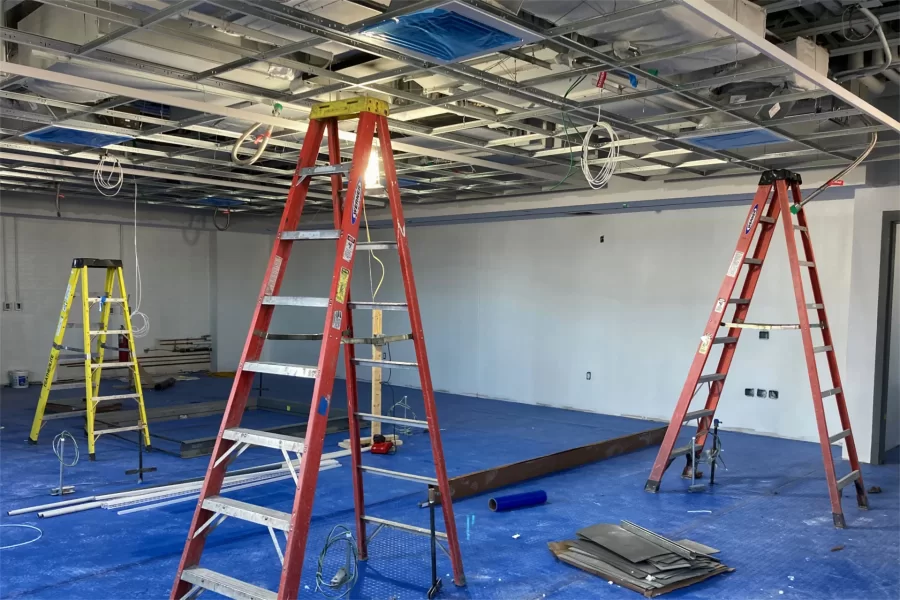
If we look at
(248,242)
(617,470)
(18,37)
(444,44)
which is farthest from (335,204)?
(248,242)

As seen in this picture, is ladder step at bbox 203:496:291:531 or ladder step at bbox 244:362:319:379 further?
ladder step at bbox 244:362:319:379

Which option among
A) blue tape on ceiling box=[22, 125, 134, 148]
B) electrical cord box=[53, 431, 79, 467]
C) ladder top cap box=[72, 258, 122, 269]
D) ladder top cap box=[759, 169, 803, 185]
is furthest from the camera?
ladder top cap box=[72, 258, 122, 269]

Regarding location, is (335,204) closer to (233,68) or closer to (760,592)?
(233,68)

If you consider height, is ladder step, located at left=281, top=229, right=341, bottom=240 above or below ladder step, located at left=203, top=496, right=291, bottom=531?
above

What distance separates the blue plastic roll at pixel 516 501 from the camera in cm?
539

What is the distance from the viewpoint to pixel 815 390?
205 inches

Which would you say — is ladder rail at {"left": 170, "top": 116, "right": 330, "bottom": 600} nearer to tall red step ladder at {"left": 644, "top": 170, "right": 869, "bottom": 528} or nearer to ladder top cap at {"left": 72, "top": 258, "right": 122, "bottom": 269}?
tall red step ladder at {"left": 644, "top": 170, "right": 869, "bottom": 528}

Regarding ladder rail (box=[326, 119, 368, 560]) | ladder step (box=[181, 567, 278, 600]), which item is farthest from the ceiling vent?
ladder step (box=[181, 567, 278, 600])

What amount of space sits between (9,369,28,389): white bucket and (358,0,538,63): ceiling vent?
1015 cm

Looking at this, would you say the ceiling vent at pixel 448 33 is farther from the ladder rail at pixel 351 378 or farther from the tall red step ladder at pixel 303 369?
the ladder rail at pixel 351 378

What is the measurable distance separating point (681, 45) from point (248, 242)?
11395mm

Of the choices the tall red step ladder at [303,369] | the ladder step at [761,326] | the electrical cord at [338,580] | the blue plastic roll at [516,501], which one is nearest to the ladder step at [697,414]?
the ladder step at [761,326]

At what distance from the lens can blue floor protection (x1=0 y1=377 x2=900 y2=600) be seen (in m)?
4.07

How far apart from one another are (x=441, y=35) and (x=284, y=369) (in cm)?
190
